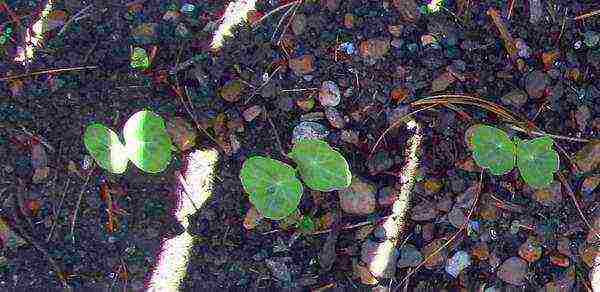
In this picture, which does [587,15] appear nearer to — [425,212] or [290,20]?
→ [425,212]

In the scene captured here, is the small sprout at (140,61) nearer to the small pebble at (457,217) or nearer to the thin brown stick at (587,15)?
the small pebble at (457,217)

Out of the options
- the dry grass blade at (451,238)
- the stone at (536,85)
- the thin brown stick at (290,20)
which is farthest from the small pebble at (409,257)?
the thin brown stick at (290,20)

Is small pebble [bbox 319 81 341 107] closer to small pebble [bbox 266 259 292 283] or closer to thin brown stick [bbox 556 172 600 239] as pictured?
small pebble [bbox 266 259 292 283]

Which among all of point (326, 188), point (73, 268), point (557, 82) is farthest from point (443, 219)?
point (73, 268)

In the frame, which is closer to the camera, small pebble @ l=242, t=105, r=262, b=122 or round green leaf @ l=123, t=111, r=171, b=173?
round green leaf @ l=123, t=111, r=171, b=173

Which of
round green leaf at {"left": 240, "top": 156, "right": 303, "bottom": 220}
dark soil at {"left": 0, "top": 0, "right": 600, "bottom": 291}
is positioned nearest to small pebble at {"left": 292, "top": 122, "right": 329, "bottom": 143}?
dark soil at {"left": 0, "top": 0, "right": 600, "bottom": 291}

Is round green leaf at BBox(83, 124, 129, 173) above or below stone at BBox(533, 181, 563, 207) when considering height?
above
